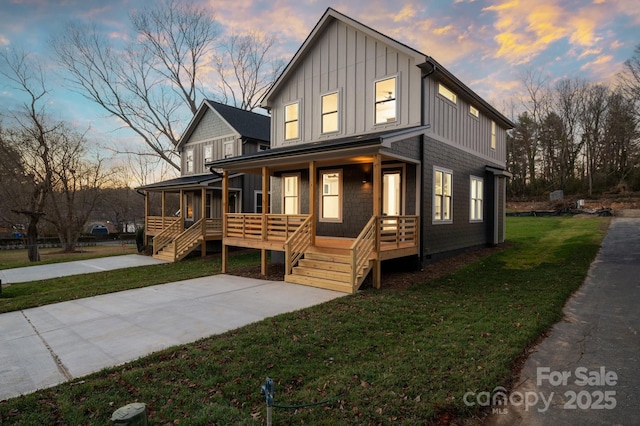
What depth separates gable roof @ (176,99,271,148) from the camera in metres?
18.6

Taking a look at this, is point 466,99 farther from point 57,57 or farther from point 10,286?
point 57,57

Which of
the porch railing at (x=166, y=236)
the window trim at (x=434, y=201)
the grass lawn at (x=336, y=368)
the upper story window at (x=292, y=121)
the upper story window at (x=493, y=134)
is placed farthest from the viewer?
the porch railing at (x=166, y=236)

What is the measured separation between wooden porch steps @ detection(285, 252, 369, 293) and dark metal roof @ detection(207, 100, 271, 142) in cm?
1108

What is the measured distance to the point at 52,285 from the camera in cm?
1023

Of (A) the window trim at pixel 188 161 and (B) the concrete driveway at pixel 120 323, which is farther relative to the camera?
(A) the window trim at pixel 188 161

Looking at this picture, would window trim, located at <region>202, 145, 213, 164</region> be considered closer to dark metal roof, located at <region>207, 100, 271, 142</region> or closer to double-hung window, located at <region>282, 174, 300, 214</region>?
dark metal roof, located at <region>207, 100, 271, 142</region>

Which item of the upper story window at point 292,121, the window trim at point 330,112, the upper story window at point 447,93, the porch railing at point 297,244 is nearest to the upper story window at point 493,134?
the upper story window at point 447,93

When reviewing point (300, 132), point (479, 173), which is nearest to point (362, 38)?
point (300, 132)

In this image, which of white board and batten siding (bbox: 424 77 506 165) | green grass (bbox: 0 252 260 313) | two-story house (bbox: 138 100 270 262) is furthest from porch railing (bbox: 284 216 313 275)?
two-story house (bbox: 138 100 270 262)

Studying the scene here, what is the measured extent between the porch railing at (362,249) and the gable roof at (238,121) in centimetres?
1200

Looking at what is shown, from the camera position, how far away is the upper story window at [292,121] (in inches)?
505

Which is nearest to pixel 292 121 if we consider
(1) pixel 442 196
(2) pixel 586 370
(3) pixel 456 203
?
(1) pixel 442 196

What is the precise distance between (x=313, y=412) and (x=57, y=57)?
98.7 ft

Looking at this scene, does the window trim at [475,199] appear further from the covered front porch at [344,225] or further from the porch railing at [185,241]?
the porch railing at [185,241]
